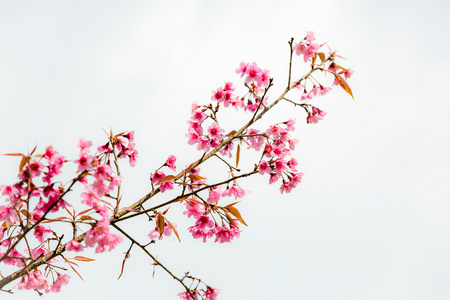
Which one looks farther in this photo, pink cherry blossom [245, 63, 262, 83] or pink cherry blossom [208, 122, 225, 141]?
pink cherry blossom [245, 63, 262, 83]

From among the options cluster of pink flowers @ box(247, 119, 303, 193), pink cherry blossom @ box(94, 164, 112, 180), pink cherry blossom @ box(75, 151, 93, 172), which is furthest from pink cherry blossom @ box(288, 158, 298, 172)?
pink cherry blossom @ box(75, 151, 93, 172)

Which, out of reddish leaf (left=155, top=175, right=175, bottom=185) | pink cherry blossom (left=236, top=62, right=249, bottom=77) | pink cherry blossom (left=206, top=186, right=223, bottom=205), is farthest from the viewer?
pink cherry blossom (left=236, top=62, right=249, bottom=77)

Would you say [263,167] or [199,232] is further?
[199,232]

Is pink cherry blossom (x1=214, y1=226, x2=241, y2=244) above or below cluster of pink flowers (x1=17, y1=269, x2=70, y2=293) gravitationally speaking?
above

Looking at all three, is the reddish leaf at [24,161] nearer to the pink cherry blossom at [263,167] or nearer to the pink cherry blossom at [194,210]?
the pink cherry blossom at [194,210]

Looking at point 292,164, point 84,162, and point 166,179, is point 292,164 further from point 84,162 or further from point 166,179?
point 84,162

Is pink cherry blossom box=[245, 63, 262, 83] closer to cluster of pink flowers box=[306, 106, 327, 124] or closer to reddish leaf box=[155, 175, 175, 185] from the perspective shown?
cluster of pink flowers box=[306, 106, 327, 124]

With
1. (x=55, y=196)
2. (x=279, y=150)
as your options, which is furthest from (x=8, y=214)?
(x=279, y=150)

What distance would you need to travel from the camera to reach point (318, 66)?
9.27ft

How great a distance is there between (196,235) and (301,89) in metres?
1.19

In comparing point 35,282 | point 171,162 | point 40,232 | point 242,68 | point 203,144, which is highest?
point 242,68

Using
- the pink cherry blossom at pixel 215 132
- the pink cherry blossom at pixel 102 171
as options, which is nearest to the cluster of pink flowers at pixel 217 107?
the pink cherry blossom at pixel 215 132

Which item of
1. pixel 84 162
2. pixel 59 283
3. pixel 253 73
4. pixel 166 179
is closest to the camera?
pixel 84 162

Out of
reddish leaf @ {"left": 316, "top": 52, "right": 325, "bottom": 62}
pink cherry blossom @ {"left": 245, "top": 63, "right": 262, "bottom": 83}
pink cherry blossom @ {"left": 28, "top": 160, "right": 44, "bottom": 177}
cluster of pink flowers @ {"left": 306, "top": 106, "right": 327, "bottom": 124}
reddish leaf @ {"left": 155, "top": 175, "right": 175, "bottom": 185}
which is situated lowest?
pink cherry blossom @ {"left": 28, "top": 160, "right": 44, "bottom": 177}
